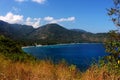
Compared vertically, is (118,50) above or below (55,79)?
above

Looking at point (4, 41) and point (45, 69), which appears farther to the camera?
point (4, 41)

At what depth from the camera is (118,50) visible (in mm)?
6871

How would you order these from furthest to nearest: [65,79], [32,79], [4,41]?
[4,41]
[65,79]
[32,79]

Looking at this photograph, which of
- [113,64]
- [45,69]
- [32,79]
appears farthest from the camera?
[45,69]

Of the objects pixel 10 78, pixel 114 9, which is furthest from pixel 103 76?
pixel 114 9

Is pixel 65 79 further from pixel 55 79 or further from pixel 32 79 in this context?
pixel 32 79

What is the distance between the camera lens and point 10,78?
5656 millimetres

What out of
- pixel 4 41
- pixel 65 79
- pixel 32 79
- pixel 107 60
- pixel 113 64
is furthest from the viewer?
pixel 4 41

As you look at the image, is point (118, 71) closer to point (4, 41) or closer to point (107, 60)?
point (107, 60)

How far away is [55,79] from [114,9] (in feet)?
7.62

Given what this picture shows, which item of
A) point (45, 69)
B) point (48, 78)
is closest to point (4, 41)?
point (45, 69)

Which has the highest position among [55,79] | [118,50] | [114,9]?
[114,9]

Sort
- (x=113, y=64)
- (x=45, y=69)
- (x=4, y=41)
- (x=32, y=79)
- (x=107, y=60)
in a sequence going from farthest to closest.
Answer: (x=4, y=41) → (x=45, y=69) → (x=107, y=60) → (x=113, y=64) → (x=32, y=79)

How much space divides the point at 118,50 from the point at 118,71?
84 centimetres
